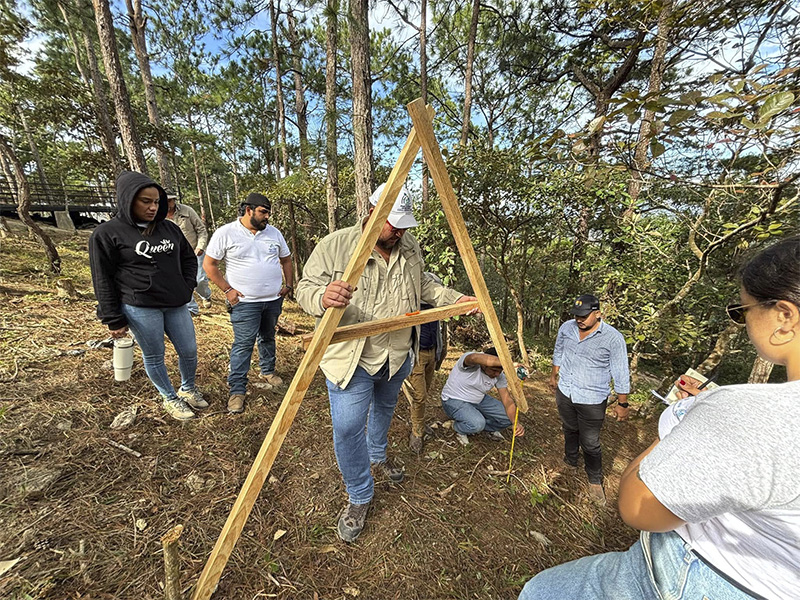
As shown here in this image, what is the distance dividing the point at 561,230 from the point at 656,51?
3.58 m

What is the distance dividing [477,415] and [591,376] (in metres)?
1.20

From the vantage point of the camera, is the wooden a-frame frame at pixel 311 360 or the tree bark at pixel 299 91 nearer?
the wooden a-frame frame at pixel 311 360

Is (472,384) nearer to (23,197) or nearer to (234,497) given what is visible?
(234,497)

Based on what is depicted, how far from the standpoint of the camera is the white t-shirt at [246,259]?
324 cm

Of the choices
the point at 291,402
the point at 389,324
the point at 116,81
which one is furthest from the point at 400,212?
the point at 116,81

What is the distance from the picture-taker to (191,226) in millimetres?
4824

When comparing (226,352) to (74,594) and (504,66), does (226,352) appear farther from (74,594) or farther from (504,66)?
(504,66)

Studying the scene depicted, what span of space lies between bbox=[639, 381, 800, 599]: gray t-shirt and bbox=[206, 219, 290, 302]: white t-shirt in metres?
3.33

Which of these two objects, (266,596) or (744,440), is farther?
(266,596)

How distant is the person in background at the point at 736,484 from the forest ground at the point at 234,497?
157 cm

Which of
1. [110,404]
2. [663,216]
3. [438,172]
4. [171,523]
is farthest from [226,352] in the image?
[663,216]

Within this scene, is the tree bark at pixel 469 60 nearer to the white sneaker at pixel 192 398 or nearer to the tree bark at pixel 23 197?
the white sneaker at pixel 192 398

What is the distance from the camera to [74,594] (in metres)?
1.60

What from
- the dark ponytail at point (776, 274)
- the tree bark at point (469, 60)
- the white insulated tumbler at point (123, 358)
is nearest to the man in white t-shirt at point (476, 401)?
the dark ponytail at point (776, 274)
